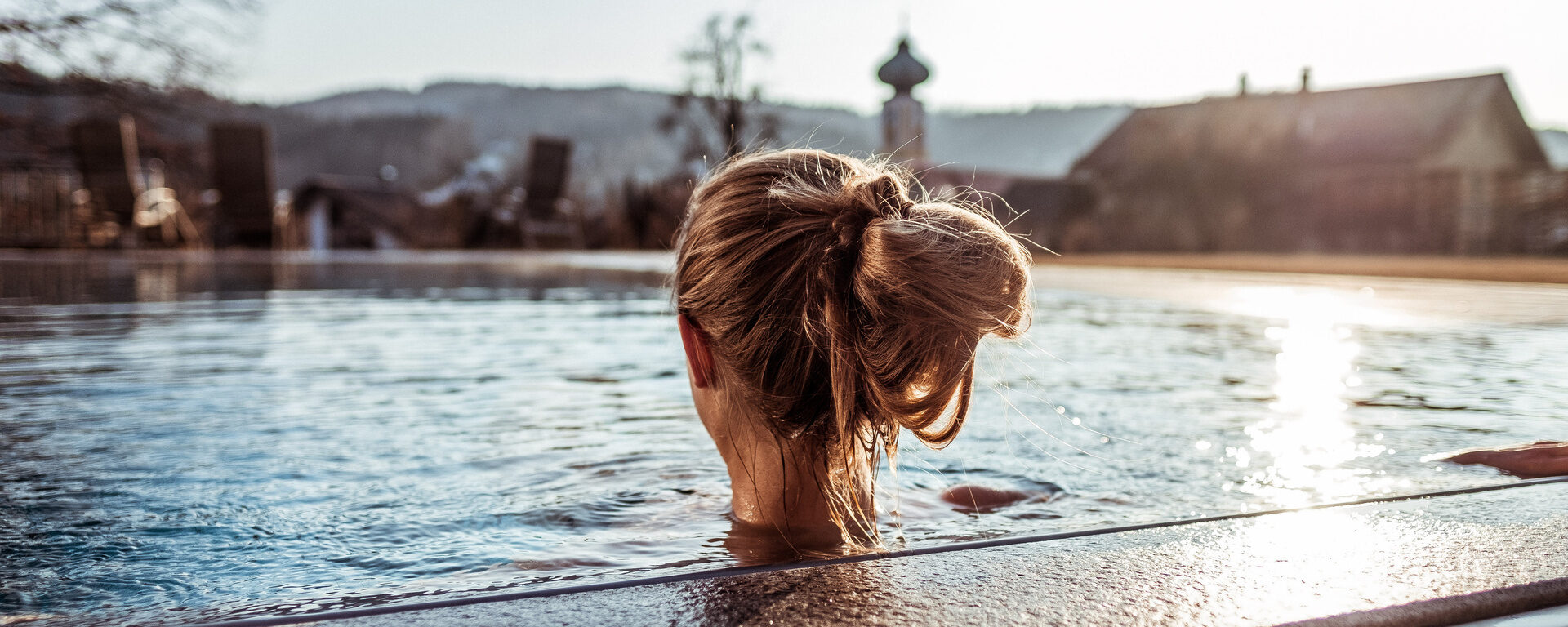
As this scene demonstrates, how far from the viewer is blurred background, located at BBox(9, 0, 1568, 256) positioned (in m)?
9.36

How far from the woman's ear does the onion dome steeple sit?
9.68 m

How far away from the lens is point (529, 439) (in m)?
2.09

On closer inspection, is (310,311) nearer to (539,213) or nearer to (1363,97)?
(539,213)

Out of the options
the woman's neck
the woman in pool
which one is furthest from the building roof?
the woman in pool

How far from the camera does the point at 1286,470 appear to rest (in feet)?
5.74

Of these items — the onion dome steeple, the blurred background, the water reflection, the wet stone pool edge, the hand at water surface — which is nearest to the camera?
the wet stone pool edge

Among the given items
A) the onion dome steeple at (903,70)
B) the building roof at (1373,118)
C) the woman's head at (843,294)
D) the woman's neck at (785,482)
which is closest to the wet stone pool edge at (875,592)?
the woman's head at (843,294)

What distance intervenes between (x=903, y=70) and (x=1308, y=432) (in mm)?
8896

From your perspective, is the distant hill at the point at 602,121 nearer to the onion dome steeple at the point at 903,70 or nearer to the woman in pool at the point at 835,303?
the onion dome steeple at the point at 903,70

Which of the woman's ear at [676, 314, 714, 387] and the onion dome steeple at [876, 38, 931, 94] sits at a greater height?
the onion dome steeple at [876, 38, 931, 94]

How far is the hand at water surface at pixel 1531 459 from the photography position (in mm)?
1460

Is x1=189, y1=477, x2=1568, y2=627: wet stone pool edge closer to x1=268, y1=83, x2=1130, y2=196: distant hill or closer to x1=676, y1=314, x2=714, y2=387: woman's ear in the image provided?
x1=676, y1=314, x2=714, y2=387: woman's ear

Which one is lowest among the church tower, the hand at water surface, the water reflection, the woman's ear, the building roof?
the water reflection

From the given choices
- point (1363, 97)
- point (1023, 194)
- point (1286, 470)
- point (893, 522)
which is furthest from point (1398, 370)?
point (1363, 97)
